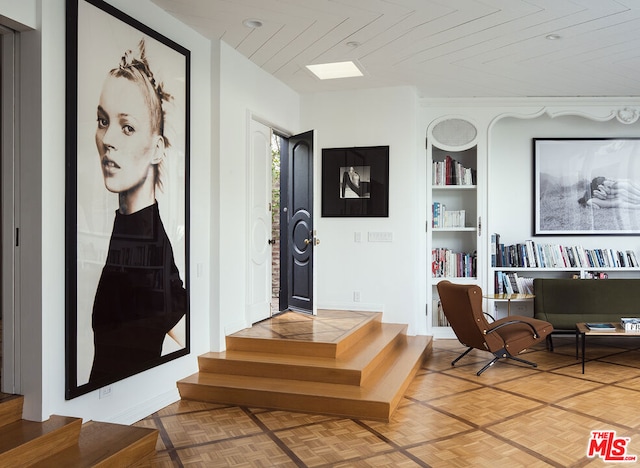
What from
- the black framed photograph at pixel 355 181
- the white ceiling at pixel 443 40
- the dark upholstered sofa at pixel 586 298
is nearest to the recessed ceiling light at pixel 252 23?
the white ceiling at pixel 443 40

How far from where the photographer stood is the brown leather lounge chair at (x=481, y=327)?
5.71 metres

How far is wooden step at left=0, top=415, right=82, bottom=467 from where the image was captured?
304 centimetres

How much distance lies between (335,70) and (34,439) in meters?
4.82

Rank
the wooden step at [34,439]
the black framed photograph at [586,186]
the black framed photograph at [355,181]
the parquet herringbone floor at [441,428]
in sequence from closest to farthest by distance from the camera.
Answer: the wooden step at [34,439] < the parquet herringbone floor at [441,428] < the black framed photograph at [355,181] < the black framed photograph at [586,186]

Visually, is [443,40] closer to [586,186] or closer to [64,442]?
[586,186]

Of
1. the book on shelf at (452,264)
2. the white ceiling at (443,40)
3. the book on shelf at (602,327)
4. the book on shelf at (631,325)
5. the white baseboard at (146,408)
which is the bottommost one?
the white baseboard at (146,408)

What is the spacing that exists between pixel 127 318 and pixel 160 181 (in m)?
1.13

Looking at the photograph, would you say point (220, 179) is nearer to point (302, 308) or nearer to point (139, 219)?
point (139, 219)

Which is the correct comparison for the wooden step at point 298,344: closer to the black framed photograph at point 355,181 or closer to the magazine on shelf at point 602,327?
the black framed photograph at point 355,181

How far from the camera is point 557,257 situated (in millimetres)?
7586

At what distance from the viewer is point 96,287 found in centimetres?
389

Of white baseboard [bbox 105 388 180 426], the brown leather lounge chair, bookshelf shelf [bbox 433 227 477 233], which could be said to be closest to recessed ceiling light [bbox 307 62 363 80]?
bookshelf shelf [bbox 433 227 477 233]

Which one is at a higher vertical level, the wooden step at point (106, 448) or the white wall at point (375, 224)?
the white wall at point (375, 224)

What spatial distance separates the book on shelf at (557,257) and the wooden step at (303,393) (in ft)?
10.00
